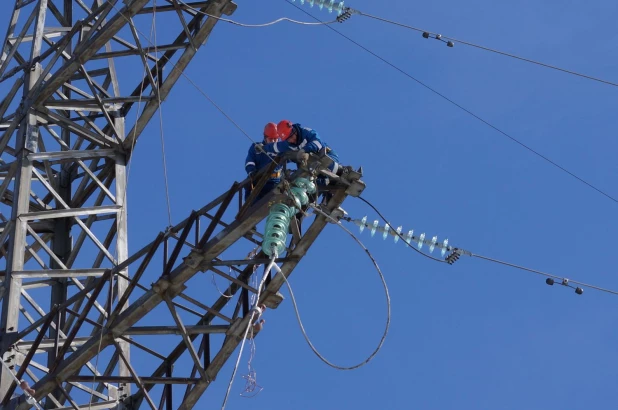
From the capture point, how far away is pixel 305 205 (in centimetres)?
1998

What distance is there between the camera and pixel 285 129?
20609mm

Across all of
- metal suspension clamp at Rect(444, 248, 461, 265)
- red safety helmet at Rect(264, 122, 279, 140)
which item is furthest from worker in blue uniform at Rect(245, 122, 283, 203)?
metal suspension clamp at Rect(444, 248, 461, 265)

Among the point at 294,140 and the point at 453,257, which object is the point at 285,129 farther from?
the point at 453,257

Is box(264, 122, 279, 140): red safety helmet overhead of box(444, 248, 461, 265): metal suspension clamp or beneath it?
overhead

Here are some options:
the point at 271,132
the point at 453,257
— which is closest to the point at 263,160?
the point at 271,132

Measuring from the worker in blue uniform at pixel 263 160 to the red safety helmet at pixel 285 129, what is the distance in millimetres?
104

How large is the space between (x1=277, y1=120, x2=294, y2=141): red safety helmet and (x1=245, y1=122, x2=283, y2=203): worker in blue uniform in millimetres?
104

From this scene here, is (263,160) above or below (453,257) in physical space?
above

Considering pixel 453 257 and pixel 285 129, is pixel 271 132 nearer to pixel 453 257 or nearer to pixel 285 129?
pixel 285 129

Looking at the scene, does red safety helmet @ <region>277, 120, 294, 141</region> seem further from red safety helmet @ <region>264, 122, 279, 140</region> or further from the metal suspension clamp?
the metal suspension clamp

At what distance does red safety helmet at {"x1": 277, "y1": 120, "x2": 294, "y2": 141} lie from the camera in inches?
810

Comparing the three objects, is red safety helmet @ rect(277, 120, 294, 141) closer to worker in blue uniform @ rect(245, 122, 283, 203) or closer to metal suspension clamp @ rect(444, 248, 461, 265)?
worker in blue uniform @ rect(245, 122, 283, 203)

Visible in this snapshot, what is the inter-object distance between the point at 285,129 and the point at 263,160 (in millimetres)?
615

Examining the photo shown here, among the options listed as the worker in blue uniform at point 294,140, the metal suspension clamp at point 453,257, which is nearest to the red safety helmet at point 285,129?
the worker in blue uniform at point 294,140
